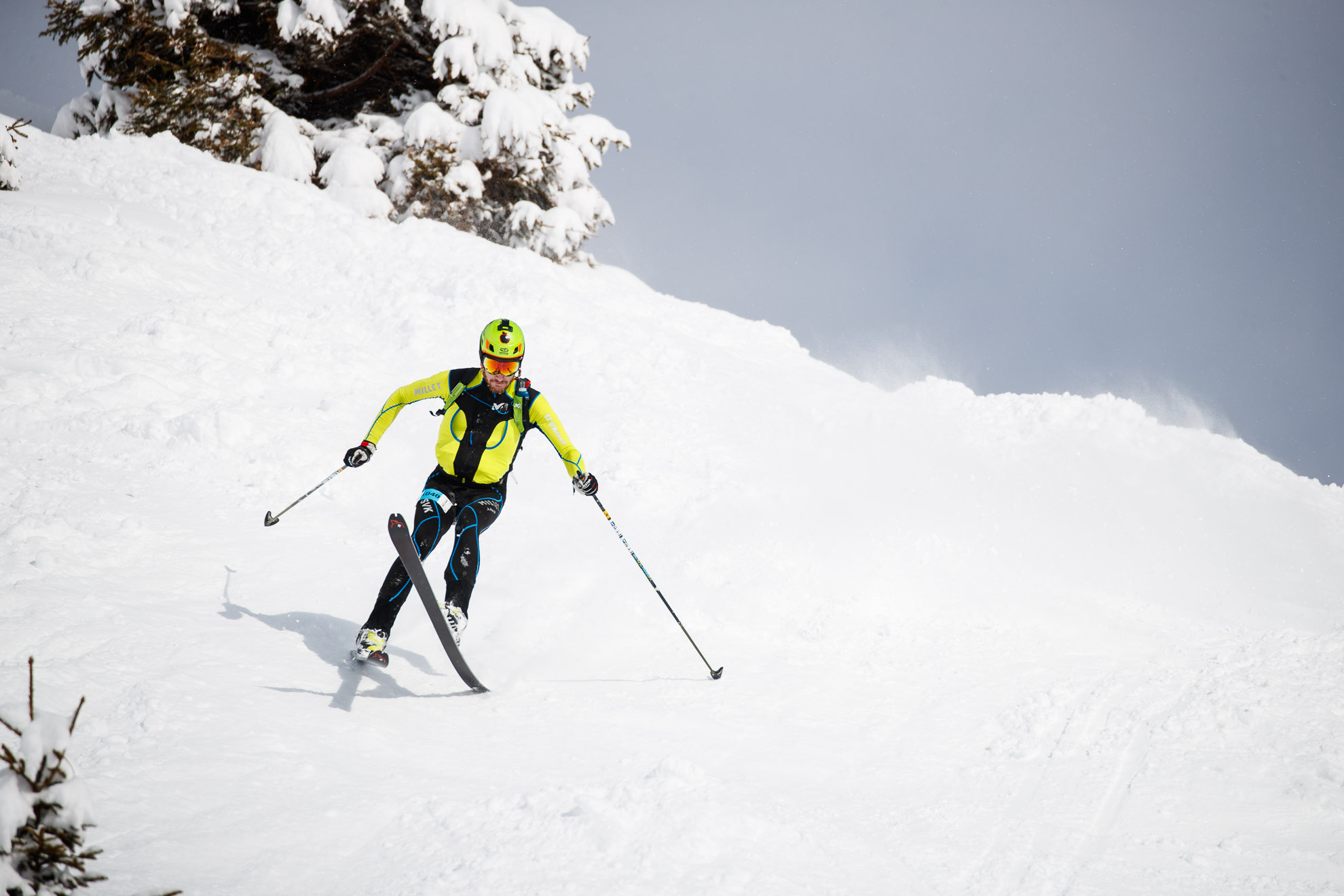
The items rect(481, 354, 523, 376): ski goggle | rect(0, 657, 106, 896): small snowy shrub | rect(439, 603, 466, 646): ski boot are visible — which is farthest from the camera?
rect(481, 354, 523, 376): ski goggle

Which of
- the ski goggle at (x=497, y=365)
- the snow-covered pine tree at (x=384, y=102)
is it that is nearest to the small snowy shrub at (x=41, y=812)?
the ski goggle at (x=497, y=365)

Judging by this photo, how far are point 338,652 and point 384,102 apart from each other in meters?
17.8

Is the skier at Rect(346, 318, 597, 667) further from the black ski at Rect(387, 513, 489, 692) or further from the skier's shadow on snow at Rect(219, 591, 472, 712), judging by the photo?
the skier's shadow on snow at Rect(219, 591, 472, 712)

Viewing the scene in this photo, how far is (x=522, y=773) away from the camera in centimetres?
368

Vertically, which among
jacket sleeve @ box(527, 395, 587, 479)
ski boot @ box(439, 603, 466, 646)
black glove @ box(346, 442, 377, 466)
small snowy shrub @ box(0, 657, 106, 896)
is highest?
jacket sleeve @ box(527, 395, 587, 479)

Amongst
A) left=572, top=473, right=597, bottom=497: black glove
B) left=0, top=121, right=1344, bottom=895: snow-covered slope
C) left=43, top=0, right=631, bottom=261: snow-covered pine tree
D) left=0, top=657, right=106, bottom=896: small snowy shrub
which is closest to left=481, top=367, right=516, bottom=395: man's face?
left=572, top=473, right=597, bottom=497: black glove

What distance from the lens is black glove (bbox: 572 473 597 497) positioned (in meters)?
5.39

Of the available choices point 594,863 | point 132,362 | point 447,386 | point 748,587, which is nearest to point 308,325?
point 132,362

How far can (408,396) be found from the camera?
554 centimetres

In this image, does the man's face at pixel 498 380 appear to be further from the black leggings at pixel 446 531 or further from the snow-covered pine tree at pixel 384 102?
the snow-covered pine tree at pixel 384 102

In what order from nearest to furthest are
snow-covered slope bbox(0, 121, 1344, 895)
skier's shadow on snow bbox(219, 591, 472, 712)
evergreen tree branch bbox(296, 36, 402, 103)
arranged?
snow-covered slope bbox(0, 121, 1344, 895) < skier's shadow on snow bbox(219, 591, 472, 712) < evergreen tree branch bbox(296, 36, 402, 103)

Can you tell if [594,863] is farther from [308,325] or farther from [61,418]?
[308,325]

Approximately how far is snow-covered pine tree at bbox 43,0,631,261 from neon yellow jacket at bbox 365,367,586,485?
11661 mm

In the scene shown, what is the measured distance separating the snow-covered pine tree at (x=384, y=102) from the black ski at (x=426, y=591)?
496 inches
